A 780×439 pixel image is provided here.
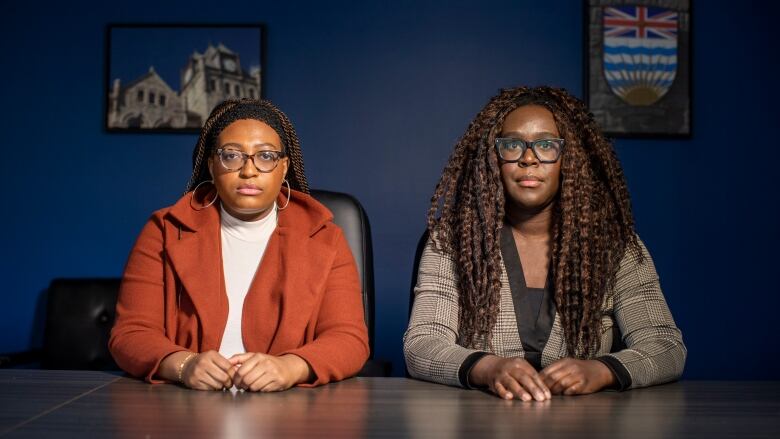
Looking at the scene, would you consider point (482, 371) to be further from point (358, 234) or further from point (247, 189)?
point (358, 234)

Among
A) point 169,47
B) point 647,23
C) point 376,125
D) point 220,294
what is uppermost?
point 647,23

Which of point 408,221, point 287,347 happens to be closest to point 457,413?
point 287,347

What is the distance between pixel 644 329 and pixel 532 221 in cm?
39

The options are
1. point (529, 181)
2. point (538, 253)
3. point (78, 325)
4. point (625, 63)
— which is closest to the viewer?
point (529, 181)

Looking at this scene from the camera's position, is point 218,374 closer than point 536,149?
Yes

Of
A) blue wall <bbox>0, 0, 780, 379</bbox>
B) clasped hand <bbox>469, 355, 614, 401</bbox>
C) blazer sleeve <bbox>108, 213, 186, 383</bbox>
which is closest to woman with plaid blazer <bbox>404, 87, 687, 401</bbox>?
clasped hand <bbox>469, 355, 614, 401</bbox>

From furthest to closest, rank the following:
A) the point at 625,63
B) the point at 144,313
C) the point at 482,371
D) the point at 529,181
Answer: the point at 625,63 → the point at 529,181 → the point at 144,313 → the point at 482,371

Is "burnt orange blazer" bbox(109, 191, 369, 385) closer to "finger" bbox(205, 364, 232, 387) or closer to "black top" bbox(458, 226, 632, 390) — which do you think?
"finger" bbox(205, 364, 232, 387)

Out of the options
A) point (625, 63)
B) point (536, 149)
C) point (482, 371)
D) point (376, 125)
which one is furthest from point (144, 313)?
point (625, 63)

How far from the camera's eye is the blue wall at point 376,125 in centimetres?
323

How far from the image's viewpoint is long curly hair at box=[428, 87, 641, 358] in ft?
6.16

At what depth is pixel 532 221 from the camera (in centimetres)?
199

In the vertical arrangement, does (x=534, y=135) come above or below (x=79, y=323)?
above

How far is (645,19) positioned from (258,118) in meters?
1.99
